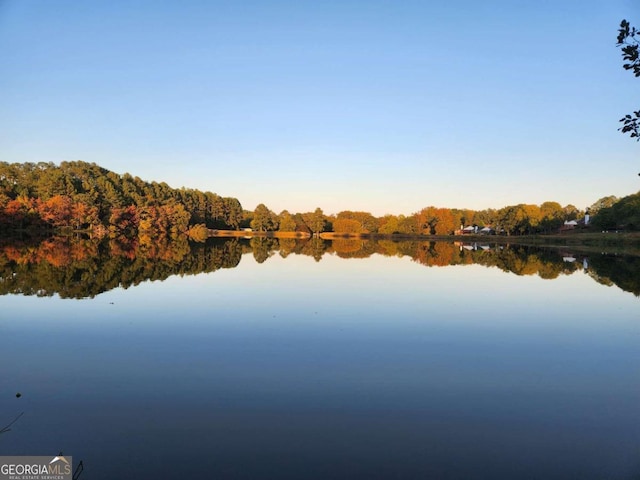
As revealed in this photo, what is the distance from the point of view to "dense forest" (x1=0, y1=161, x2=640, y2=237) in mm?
72062

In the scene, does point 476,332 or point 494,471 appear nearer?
point 494,471

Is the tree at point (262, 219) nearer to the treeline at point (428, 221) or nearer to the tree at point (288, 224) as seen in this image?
the treeline at point (428, 221)

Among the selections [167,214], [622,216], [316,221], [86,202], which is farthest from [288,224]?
[622,216]

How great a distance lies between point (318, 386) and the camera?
7.43 m

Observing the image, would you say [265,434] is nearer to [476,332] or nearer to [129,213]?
[476,332]

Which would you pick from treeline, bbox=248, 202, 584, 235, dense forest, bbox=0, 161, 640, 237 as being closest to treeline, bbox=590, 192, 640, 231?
dense forest, bbox=0, 161, 640, 237

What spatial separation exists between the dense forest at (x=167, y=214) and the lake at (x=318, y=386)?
63717mm

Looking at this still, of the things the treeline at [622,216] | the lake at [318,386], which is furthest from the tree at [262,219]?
the lake at [318,386]

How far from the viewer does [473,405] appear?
6.76m

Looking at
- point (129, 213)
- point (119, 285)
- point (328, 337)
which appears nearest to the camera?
point (328, 337)

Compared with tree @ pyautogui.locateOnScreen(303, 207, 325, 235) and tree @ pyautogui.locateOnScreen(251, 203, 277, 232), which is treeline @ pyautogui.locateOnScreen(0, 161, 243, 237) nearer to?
tree @ pyautogui.locateOnScreen(251, 203, 277, 232)

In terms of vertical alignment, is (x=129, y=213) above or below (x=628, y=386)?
above

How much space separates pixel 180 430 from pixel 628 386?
25.2 ft

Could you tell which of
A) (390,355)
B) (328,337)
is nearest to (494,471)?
(390,355)
